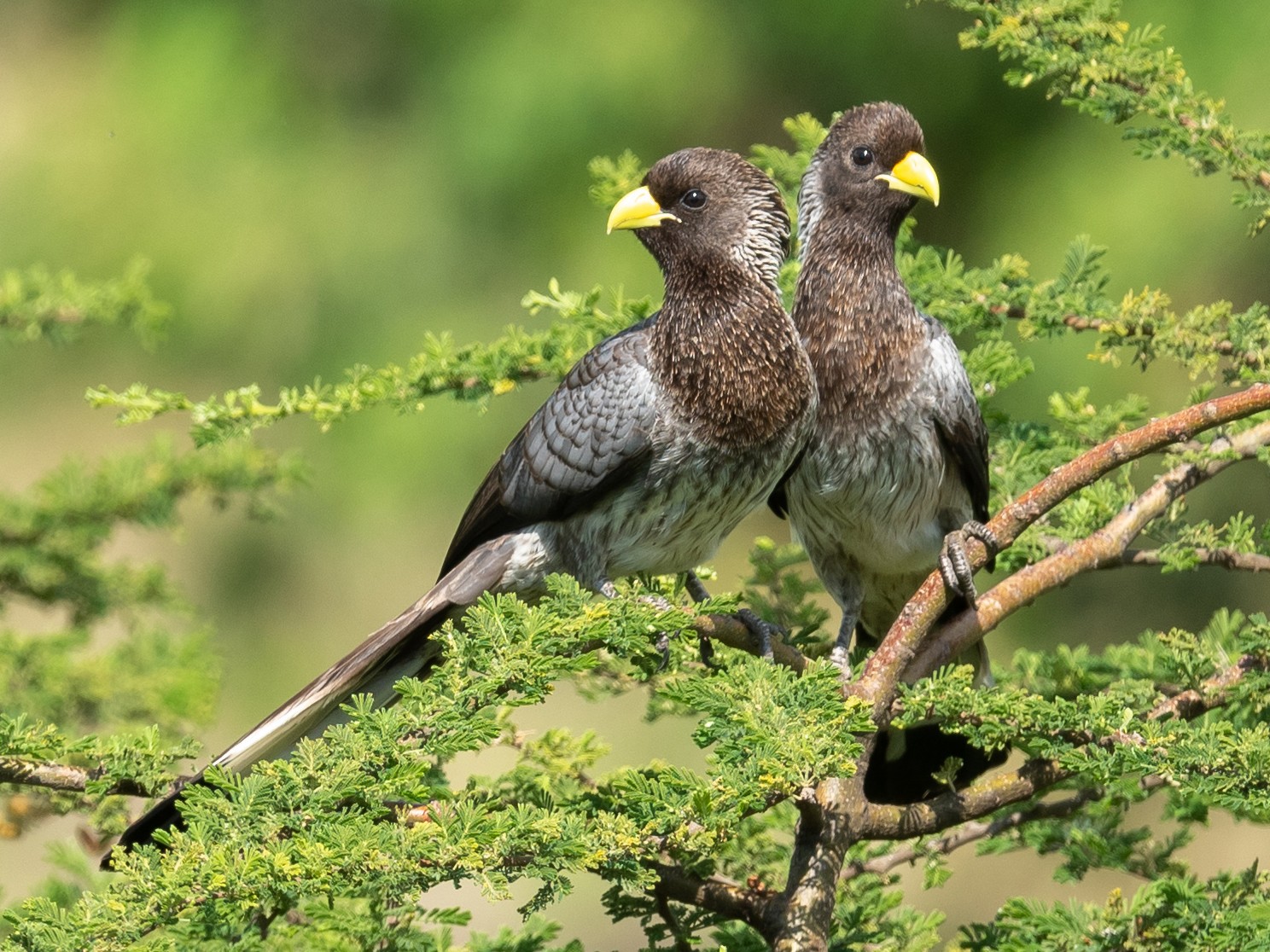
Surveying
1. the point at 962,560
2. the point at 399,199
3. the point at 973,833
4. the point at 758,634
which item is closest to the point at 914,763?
the point at 973,833

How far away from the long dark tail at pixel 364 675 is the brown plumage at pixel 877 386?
651mm

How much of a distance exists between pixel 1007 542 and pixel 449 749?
2.89 feet

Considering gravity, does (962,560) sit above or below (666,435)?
below

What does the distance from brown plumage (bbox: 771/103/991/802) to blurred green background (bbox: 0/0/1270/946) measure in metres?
1.66

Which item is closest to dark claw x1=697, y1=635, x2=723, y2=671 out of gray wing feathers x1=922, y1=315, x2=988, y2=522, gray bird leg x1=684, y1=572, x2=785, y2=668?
gray bird leg x1=684, y1=572, x2=785, y2=668

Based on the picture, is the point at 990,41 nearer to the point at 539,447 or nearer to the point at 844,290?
the point at 844,290

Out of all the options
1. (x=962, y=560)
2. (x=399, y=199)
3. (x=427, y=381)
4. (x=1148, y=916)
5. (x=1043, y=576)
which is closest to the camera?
(x=1148, y=916)

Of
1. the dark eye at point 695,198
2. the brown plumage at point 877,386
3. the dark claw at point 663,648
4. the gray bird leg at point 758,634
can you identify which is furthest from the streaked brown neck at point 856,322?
the dark claw at point 663,648

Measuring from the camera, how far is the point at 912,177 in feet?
9.00

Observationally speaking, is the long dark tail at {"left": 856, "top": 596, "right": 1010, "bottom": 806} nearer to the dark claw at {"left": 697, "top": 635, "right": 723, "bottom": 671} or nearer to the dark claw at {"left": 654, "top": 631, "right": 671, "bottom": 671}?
the dark claw at {"left": 697, "top": 635, "right": 723, "bottom": 671}

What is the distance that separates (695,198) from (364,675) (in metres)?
1.03

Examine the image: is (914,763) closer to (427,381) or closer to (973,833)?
(973,833)

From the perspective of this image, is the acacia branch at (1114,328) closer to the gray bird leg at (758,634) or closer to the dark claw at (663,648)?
the gray bird leg at (758,634)

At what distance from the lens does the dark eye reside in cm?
263
